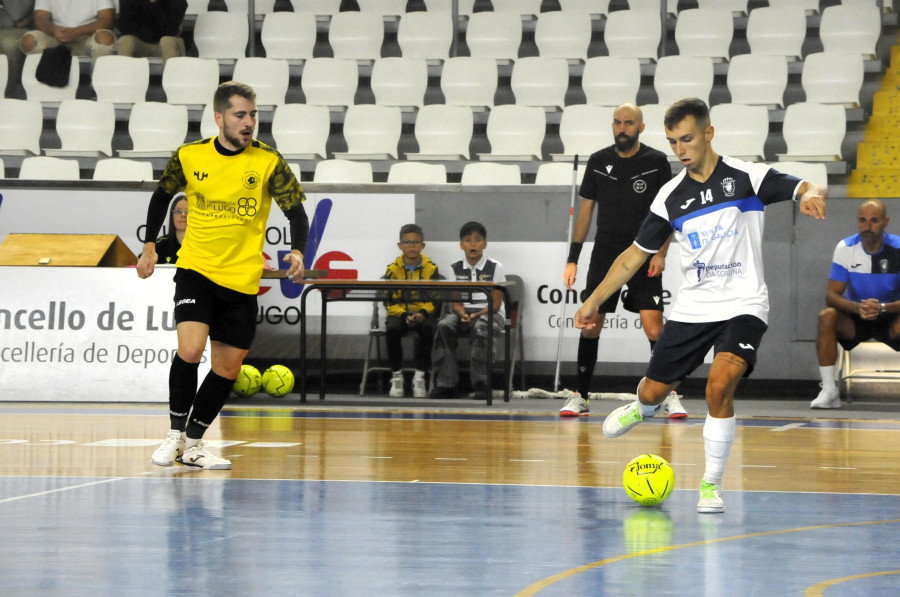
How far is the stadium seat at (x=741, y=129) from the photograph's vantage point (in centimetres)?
1284

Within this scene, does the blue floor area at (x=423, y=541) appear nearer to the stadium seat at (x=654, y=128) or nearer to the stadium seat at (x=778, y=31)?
the stadium seat at (x=654, y=128)

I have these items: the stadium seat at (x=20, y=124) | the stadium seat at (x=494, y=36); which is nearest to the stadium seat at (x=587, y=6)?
the stadium seat at (x=494, y=36)

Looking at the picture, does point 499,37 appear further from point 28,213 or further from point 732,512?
point 732,512

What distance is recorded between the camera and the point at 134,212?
39.0ft

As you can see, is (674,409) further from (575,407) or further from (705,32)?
(705,32)

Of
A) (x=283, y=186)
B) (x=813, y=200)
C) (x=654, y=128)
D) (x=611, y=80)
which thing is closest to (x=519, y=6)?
(x=611, y=80)

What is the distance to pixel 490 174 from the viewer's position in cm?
1265

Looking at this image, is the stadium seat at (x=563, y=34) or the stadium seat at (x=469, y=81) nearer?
the stadium seat at (x=469, y=81)

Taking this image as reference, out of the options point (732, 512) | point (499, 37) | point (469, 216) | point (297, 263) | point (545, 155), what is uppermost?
point (499, 37)

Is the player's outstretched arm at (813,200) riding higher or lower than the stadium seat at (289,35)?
lower

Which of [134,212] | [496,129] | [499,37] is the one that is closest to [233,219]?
[134,212]

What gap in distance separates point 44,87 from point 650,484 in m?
12.3

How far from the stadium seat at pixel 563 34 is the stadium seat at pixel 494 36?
29 cm

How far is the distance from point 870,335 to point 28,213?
8281 millimetres
